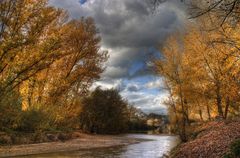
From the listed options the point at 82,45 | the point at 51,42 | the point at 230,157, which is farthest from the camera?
the point at 82,45

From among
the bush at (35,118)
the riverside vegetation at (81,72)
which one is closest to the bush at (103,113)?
the riverside vegetation at (81,72)

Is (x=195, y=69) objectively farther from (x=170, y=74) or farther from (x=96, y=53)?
(x=96, y=53)

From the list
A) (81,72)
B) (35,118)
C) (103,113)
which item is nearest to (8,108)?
(35,118)

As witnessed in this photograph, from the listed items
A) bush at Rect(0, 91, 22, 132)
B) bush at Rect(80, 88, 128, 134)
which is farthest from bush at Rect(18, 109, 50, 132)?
bush at Rect(80, 88, 128, 134)

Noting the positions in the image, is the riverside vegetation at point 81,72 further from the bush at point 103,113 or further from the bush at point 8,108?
the bush at point 103,113

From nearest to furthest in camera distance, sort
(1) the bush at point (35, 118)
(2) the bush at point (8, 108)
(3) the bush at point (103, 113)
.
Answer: (2) the bush at point (8, 108), (1) the bush at point (35, 118), (3) the bush at point (103, 113)

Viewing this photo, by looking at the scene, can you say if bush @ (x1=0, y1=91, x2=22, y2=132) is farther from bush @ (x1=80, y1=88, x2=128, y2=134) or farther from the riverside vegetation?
bush @ (x1=80, y1=88, x2=128, y2=134)

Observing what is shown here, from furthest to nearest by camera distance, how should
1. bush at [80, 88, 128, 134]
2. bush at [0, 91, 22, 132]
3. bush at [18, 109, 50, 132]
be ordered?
1. bush at [80, 88, 128, 134]
2. bush at [18, 109, 50, 132]
3. bush at [0, 91, 22, 132]

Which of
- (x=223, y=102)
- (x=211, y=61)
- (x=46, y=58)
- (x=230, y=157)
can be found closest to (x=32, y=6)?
(x=46, y=58)

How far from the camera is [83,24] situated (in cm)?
3428

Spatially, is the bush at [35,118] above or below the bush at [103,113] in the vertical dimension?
below

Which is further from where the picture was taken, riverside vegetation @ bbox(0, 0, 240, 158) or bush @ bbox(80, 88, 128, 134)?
bush @ bbox(80, 88, 128, 134)

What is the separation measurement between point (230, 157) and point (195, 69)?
13722 millimetres

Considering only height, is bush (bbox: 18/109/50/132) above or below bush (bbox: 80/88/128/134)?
below
